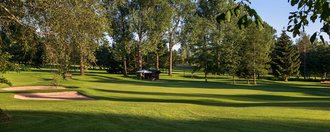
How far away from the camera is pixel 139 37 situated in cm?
6619

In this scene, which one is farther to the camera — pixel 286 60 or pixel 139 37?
pixel 286 60

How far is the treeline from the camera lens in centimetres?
1196

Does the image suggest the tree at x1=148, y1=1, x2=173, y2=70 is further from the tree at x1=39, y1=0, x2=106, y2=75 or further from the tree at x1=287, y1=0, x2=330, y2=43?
the tree at x1=287, y1=0, x2=330, y2=43

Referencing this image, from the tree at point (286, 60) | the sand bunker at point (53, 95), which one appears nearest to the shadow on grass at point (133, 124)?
the sand bunker at point (53, 95)

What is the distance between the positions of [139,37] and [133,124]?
179 ft

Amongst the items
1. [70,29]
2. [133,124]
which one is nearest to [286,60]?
[133,124]

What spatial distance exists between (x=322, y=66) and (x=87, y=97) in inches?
2462

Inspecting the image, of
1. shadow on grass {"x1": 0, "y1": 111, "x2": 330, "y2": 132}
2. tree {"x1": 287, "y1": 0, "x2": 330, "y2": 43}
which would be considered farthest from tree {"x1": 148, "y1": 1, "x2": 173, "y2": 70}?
tree {"x1": 287, "y1": 0, "x2": 330, "y2": 43}

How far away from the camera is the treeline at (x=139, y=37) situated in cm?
1196

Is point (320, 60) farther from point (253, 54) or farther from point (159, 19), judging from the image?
point (159, 19)

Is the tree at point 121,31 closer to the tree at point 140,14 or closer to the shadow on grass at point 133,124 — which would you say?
the tree at point 140,14

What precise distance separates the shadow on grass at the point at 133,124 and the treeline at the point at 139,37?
5.84 feet

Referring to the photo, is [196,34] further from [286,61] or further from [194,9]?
[286,61]

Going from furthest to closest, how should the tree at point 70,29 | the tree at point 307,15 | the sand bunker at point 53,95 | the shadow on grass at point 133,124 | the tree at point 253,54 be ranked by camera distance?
the tree at point 253,54, the sand bunker at point 53,95, the tree at point 70,29, the shadow on grass at point 133,124, the tree at point 307,15
